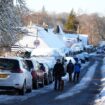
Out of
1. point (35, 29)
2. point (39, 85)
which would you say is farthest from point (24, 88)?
point (35, 29)

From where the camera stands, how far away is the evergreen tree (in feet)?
595

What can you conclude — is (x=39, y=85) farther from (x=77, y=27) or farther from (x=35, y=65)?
(x=77, y=27)

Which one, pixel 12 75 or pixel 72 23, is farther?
pixel 72 23

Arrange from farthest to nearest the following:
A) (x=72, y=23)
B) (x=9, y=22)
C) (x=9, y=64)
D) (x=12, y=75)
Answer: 1. (x=72, y=23)
2. (x=9, y=22)
3. (x=9, y=64)
4. (x=12, y=75)

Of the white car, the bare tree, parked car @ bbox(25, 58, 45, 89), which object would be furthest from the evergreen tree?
the white car

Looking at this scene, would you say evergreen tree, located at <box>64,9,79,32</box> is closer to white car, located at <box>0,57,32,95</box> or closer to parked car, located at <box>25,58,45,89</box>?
parked car, located at <box>25,58,45,89</box>

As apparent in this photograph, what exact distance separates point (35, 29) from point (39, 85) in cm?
4999

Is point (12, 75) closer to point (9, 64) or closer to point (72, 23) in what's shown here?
point (9, 64)

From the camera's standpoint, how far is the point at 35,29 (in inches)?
3255

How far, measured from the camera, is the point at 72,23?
184750 mm

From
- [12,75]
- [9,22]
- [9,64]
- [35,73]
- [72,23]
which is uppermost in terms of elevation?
[9,22]

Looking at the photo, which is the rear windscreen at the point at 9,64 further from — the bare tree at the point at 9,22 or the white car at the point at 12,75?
the bare tree at the point at 9,22

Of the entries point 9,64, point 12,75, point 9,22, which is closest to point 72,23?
point 9,22

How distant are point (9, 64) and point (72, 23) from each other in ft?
529
